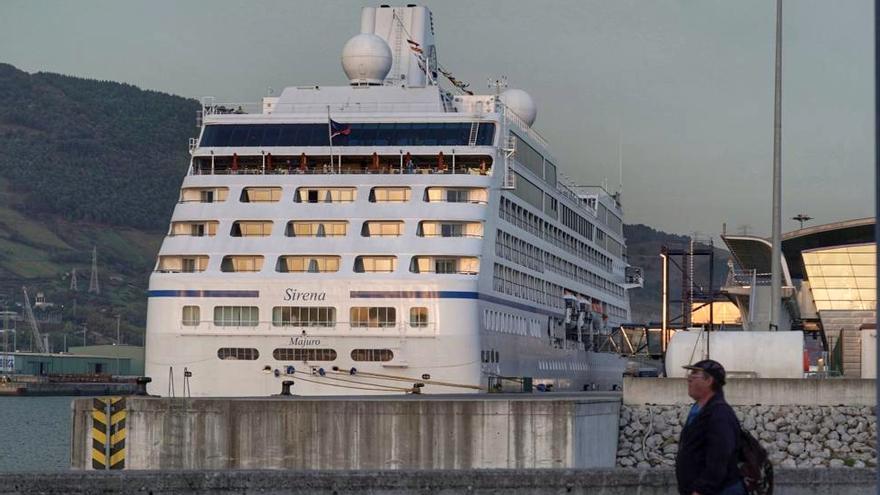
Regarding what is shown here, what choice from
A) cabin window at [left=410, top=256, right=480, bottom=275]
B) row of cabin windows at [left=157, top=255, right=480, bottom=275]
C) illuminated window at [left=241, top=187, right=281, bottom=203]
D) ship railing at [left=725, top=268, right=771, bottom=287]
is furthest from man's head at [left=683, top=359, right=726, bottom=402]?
ship railing at [left=725, top=268, right=771, bottom=287]

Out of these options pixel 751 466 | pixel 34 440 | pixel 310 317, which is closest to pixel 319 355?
pixel 310 317

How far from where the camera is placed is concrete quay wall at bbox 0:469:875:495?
563 inches

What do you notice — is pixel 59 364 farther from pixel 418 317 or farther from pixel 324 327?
pixel 418 317

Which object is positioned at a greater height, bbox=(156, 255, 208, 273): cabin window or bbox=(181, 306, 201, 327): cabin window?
bbox=(156, 255, 208, 273): cabin window

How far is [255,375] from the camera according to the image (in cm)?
4500

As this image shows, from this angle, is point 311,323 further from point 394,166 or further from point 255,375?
point 394,166

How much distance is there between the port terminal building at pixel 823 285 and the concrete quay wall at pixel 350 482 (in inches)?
1178

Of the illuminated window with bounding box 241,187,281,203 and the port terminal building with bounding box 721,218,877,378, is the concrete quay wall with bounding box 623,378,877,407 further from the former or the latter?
the illuminated window with bounding box 241,187,281,203

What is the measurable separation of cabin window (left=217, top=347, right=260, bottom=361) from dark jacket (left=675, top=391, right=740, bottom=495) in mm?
34448

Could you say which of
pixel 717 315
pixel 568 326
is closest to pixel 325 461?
pixel 568 326

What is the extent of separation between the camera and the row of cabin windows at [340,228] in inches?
1859

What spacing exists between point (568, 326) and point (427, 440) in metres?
39.9

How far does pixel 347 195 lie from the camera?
48.4 meters

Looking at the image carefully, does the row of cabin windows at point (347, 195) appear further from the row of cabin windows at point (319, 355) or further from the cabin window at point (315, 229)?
the row of cabin windows at point (319, 355)
